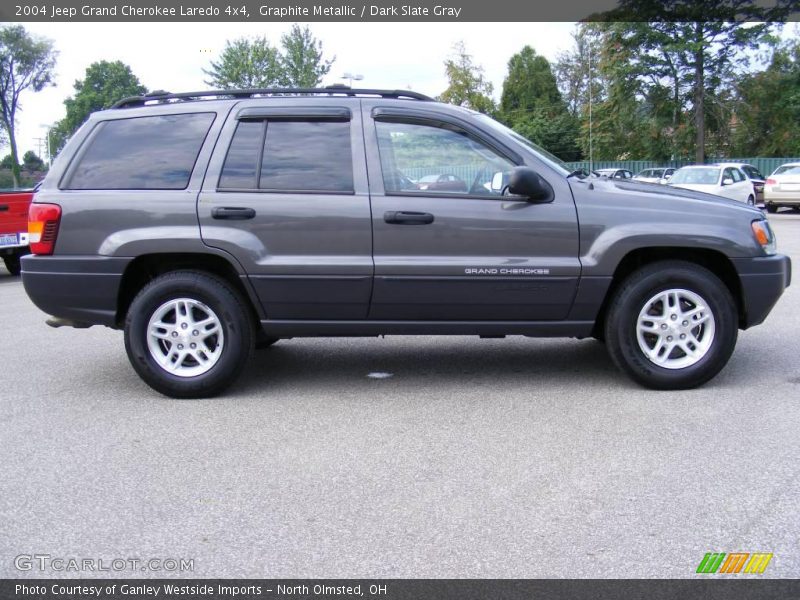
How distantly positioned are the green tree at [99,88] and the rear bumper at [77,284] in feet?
290

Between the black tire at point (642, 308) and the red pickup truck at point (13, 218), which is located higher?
the red pickup truck at point (13, 218)

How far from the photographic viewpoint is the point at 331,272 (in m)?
5.26

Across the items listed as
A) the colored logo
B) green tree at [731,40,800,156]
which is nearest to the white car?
the colored logo

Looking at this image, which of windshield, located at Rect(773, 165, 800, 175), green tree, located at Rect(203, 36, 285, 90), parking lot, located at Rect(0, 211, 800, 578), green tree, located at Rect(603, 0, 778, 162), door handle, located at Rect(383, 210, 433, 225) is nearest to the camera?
parking lot, located at Rect(0, 211, 800, 578)

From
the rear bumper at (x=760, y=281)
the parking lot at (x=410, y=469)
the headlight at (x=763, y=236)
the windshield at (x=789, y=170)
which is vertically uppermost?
the windshield at (x=789, y=170)

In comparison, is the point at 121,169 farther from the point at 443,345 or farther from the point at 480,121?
the point at 443,345

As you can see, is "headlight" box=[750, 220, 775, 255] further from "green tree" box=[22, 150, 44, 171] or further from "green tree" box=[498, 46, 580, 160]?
"green tree" box=[22, 150, 44, 171]

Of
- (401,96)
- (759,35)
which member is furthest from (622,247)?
(759,35)

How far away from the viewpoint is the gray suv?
5.23m

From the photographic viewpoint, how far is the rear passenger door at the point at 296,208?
17.3ft

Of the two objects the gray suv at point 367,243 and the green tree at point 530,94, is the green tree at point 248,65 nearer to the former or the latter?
the green tree at point 530,94

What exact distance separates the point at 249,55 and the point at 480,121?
54.3m
